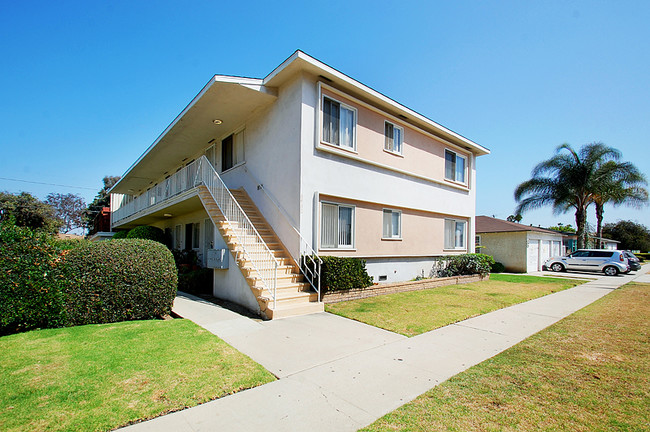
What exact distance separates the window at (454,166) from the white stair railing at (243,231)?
34.2 feet

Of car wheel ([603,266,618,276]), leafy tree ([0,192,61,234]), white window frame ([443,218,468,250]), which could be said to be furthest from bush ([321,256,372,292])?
leafy tree ([0,192,61,234])

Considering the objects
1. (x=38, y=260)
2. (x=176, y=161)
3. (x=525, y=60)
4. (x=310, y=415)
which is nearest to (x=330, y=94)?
(x=525, y=60)

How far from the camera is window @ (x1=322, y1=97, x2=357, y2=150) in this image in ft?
35.3

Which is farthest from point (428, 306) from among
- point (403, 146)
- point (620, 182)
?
point (620, 182)

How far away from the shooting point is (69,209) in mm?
56938

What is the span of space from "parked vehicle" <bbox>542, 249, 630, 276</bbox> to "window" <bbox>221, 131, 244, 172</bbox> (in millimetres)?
22783

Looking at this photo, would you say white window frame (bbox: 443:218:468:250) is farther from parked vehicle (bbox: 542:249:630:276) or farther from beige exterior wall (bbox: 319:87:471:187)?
parked vehicle (bbox: 542:249:630:276)

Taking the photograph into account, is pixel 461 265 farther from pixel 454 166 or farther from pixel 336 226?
pixel 336 226

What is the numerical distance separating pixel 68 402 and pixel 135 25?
1070 centimetres

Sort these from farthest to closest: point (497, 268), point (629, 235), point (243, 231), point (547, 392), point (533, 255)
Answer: point (629, 235)
point (533, 255)
point (497, 268)
point (243, 231)
point (547, 392)

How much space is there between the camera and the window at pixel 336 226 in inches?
420

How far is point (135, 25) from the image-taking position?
398 inches

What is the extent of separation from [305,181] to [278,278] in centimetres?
301

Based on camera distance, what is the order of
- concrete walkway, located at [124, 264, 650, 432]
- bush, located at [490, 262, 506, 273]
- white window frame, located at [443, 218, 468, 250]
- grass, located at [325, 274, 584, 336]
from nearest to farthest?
concrete walkway, located at [124, 264, 650, 432]
grass, located at [325, 274, 584, 336]
white window frame, located at [443, 218, 468, 250]
bush, located at [490, 262, 506, 273]
